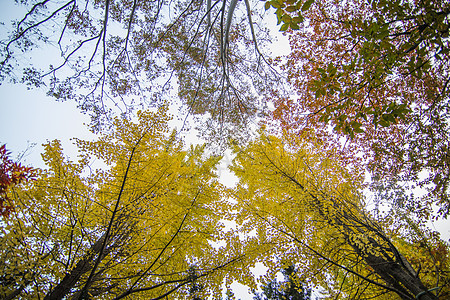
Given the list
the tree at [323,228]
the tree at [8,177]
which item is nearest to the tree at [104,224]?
the tree at [8,177]

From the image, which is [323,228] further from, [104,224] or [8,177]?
[8,177]

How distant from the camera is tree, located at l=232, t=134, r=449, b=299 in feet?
10.3

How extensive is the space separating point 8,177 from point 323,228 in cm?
468

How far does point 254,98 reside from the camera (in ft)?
18.7

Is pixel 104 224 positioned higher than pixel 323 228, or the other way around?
pixel 104 224

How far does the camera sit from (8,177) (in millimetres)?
2447

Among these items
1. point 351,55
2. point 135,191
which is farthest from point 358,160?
point 135,191

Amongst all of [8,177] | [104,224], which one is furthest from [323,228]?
[8,177]

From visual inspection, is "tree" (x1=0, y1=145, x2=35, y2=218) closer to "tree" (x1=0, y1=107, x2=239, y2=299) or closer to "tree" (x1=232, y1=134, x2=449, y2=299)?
"tree" (x1=0, y1=107, x2=239, y2=299)

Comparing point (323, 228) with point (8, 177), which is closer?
point (8, 177)

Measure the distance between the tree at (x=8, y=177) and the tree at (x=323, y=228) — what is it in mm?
3500

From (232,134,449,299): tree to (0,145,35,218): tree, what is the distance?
11.5 ft

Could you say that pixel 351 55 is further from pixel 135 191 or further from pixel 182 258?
pixel 182 258

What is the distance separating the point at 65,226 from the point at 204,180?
7.43ft
